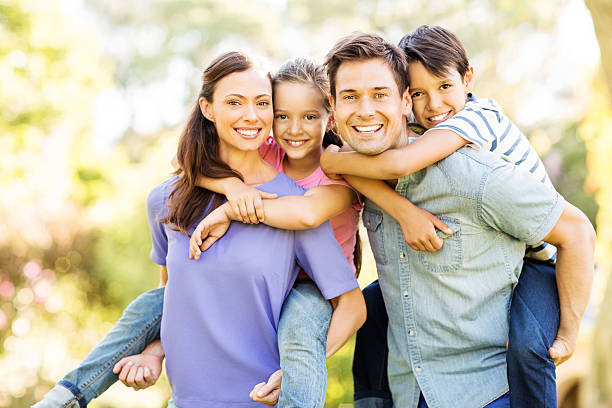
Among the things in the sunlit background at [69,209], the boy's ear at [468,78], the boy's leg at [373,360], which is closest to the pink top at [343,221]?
the boy's leg at [373,360]

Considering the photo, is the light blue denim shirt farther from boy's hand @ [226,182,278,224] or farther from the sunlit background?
the sunlit background

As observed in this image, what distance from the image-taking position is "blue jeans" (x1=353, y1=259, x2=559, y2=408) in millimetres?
2123

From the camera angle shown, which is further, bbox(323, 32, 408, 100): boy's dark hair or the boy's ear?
the boy's ear

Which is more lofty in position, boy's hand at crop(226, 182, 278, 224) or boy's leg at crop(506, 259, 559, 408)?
boy's hand at crop(226, 182, 278, 224)

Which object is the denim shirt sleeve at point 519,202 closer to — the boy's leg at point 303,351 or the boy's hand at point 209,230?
the boy's leg at point 303,351

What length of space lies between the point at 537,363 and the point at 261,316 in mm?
995

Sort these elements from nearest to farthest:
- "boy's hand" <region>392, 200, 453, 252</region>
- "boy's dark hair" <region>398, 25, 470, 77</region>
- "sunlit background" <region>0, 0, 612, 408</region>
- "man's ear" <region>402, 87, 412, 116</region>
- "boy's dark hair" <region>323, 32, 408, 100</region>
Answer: "boy's hand" <region>392, 200, 453, 252</region> → "boy's dark hair" <region>323, 32, 408, 100</region> → "man's ear" <region>402, 87, 412, 116</region> → "boy's dark hair" <region>398, 25, 470, 77</region> → "sunlit background" <region>0, 0, 612, 408</region>

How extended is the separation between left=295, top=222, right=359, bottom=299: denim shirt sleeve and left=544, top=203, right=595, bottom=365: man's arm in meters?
0.75

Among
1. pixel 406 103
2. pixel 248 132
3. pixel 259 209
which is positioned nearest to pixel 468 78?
pixel 406 103

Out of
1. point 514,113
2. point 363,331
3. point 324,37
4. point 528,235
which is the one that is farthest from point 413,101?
point 324,37

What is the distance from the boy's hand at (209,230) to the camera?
2.33m

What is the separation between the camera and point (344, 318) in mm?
2354

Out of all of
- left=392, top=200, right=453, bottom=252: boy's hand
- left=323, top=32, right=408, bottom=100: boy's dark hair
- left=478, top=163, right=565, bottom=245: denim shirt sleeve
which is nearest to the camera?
left=478, top=163, right=565, bottom=245: denim shirt sleeve

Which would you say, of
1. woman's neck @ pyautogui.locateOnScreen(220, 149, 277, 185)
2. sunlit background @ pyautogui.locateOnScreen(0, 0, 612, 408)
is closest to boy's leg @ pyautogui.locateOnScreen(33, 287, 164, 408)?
woman's neck @ pyautogui.locateOnScreen(220, 149, 277, 185)
